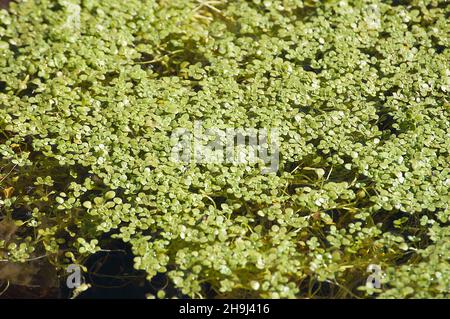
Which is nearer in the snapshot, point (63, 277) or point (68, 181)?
point (63, 277)

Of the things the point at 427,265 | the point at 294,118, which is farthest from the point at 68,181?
the point at 427,265

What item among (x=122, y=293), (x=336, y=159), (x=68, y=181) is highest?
(x=336, y=159)

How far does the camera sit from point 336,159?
8.82ft

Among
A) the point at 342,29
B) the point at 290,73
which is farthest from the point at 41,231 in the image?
the point at 342,29

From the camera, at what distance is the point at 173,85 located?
9.90ft

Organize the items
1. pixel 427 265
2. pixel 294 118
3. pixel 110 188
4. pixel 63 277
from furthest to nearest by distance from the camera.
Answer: pixel 294 118, pixel 110 188, pixel 63 277, pixel 427 265

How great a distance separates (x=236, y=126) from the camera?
9.23 ft

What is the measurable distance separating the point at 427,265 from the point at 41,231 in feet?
5.22

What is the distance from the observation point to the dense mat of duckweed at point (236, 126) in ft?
7.73

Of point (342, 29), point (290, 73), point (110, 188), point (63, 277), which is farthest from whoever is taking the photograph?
point (342, 29)

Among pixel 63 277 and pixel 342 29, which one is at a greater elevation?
pixel 342 29

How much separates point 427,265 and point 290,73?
127 cm

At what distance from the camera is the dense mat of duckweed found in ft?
7.73

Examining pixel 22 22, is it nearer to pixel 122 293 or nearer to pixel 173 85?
pixel 173 85
